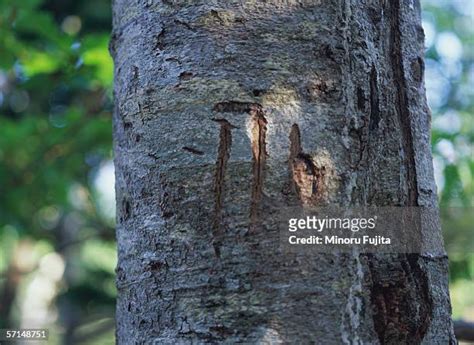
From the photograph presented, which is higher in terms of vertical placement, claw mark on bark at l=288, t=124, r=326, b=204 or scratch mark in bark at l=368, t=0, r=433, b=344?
claw mark on bark at l=288, t=124, r=326, b=204

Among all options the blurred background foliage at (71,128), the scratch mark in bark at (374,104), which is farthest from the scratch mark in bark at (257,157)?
the blurred background foliage at (71,128)

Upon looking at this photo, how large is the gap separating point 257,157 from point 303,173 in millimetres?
67

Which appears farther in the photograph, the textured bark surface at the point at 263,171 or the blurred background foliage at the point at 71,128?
the blurred background foliage at the point at 71,128

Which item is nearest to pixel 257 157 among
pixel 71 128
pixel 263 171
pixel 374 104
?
pixel 263 171

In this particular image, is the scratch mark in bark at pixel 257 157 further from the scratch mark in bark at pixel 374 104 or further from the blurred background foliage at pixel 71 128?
the blurred background foliage at pixel 71 128

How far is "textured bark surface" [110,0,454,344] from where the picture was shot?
868 millimetres

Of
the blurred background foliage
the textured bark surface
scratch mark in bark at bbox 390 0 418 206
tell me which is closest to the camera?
the textured bark surface

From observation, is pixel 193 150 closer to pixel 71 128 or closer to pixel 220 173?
pixel 220 173

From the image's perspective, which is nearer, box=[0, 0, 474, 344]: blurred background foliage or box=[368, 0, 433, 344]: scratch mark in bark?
box=[368, 0, 433, 344]: scratch mark in bark

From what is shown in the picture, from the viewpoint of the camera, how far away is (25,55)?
3.00 metres

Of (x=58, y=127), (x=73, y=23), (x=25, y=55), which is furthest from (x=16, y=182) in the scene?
(x=73, y=23)

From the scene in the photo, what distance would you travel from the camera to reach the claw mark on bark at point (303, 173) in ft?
2.96

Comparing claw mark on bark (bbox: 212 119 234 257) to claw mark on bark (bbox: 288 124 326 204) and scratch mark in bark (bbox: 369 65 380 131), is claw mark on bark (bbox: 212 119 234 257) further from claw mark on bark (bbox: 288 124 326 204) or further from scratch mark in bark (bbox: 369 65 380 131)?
scratch mark in bark (bbox: 369 65 380 131)

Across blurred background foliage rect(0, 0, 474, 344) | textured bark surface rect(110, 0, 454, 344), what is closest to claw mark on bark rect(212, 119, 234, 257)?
textured bark surface rect(110, 0, 454, 344)
